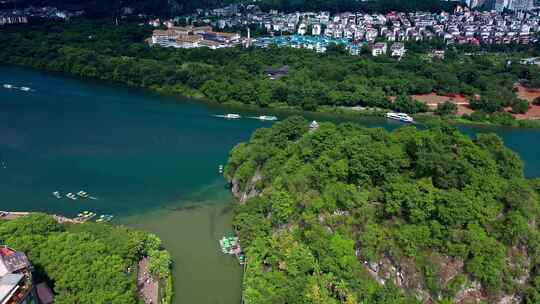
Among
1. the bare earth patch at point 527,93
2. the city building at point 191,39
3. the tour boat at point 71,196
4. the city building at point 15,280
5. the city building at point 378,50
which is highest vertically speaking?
the city building at point 191,39

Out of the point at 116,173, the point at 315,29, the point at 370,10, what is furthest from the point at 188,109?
the point at 370,10

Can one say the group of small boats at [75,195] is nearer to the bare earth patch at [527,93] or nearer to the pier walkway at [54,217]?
the pier walkway at [54,217]

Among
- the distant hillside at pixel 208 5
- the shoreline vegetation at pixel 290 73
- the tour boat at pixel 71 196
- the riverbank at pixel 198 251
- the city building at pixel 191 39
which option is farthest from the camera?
the distant hillside at pixel 208 5

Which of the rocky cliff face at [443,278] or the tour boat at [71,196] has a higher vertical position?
the rocky cliff face at [443,278]

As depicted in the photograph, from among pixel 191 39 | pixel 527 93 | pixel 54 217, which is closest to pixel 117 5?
pixel 191 39

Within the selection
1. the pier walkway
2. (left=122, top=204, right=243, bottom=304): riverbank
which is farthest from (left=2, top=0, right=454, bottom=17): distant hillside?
(left=122, top=204, right=243, bottom=304): riverbank

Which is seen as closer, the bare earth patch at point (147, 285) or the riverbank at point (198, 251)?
the bare earth patch at point (147, 285)

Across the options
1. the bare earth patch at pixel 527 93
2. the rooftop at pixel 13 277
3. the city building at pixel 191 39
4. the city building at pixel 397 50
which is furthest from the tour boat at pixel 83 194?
the city building at pixel 397 50
